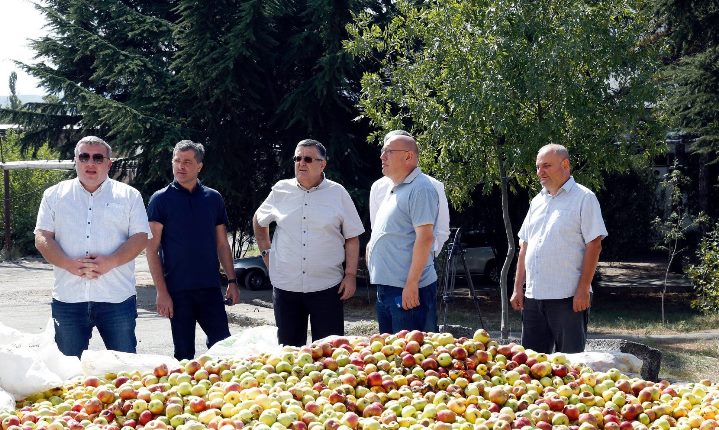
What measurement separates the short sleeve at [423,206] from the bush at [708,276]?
9.95 meters

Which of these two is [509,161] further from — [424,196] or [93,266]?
[93,266]

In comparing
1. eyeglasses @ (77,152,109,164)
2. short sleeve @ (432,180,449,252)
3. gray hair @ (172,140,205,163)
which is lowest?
short sleeve @ (432,180,449,252)

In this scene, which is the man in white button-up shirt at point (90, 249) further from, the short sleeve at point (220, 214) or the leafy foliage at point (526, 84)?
the leafy foliage at point (526, 84)

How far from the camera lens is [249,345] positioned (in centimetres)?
483

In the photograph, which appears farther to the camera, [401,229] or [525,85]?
[525,85]

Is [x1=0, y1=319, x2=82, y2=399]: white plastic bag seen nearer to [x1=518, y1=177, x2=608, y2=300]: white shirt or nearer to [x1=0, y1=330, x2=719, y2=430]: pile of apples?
[x1=0, y1=330, x2=719, y2=430]: pile of apples

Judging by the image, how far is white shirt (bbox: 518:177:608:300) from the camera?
5852mm

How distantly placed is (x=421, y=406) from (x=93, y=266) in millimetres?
2670

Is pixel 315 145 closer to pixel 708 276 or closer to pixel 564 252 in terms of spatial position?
pixel 564 252

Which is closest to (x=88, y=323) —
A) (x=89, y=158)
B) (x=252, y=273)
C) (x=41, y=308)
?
(x=89, y=158)

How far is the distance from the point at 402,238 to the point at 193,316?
1.68m

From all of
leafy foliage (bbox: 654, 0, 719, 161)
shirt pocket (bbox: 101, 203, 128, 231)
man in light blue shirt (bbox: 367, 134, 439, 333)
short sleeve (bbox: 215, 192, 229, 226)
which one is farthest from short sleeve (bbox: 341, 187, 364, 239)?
leafy foliage (bbox: 654, 0, 719, 161)

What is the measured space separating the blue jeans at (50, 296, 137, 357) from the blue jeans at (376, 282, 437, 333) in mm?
1684

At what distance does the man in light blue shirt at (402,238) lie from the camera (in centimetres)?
575
